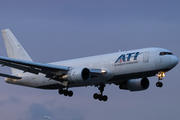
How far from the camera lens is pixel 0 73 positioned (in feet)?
178

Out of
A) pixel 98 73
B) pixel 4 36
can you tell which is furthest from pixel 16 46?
pixel 98 73

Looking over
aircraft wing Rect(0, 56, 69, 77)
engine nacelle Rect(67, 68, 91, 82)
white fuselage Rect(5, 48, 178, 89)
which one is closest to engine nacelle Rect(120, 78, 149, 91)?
white fuselage Rect(5, 48, 178, 89)

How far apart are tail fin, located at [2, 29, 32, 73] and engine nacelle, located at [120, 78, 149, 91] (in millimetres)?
15771

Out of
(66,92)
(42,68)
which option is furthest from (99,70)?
(42,68)

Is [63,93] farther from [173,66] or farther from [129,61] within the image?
[173,66]

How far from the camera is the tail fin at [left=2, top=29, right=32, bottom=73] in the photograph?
200 ft

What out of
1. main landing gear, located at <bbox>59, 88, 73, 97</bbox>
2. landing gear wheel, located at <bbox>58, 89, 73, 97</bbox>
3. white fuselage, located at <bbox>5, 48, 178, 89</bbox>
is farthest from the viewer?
landing gear wheel, located at <bbox>58, 89, 73, 97</bbox>

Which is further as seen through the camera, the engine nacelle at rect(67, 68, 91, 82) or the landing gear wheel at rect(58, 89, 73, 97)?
the landing gear wheel at rect(58, 89, 73, 97)

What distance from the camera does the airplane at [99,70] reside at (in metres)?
47.2

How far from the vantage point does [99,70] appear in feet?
164

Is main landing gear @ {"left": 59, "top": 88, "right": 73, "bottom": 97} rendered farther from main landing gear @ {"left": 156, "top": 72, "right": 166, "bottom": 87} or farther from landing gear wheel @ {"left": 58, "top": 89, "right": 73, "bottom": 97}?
main landing gear @ {"left": 156, "top": 72, "right": 166, "bottom": 87}

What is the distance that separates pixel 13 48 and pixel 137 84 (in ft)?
66.5

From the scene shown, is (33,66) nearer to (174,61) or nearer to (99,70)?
(99,70)

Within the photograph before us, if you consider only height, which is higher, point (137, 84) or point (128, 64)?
point (128, 64)
